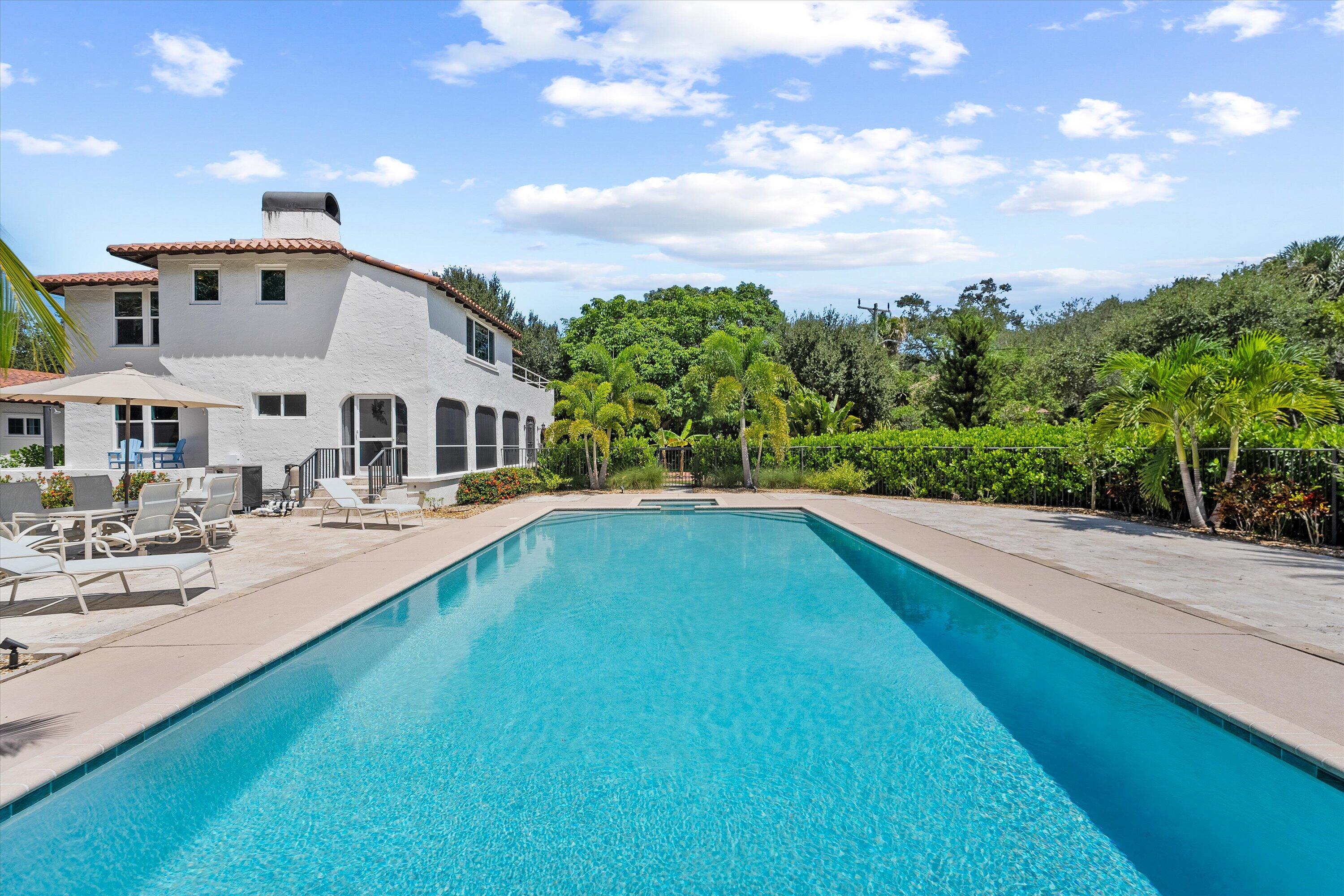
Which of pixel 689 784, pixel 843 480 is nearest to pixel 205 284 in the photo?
pixel 843 480

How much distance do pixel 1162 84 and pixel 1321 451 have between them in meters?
7.21

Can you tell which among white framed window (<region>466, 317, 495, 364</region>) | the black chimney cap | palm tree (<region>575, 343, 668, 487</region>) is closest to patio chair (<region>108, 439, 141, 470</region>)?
the black chimney cap

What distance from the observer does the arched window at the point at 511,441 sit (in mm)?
26156

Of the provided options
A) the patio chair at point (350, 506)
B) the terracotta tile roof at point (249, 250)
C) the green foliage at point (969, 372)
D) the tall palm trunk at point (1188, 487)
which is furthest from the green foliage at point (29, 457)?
the green foliage at point (969, 372)

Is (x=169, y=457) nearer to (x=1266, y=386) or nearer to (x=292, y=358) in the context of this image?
(x=292, y=358)

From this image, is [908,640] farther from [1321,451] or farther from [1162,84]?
[1162,84]

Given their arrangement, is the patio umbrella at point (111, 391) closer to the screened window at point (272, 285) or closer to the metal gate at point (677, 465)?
the screened window at point (272, 285)

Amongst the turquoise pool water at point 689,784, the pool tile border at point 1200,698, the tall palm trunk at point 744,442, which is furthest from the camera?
the tall palm trunk at point 744,442

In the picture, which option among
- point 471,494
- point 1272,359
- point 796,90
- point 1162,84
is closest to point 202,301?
point 471,494

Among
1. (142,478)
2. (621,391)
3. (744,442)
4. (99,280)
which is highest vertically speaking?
(99,280)

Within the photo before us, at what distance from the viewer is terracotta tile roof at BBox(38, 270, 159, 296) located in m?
18.7

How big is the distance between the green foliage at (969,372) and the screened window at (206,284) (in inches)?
1034

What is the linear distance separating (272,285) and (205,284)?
5.93 feet

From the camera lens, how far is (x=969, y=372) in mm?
28391
